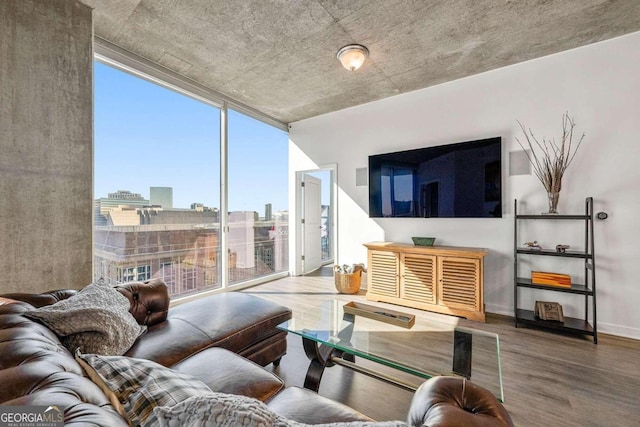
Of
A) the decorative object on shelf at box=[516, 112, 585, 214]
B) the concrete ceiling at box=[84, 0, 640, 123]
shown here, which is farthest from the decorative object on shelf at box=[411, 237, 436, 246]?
the concrete ceiling at box=[84, 0, 640, 123]

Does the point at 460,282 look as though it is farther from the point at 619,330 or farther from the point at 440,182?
the point at 619,330

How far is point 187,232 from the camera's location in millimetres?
3451

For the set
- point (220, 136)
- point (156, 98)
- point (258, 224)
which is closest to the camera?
point (156, 98)

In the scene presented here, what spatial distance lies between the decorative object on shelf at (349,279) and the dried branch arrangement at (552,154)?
96.1 inches

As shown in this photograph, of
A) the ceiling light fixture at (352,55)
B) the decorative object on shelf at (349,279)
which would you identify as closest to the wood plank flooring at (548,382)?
the decorative object on shelf at (349,279)

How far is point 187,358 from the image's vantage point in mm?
1437

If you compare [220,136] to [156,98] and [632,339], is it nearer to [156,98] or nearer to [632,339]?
[156,98]

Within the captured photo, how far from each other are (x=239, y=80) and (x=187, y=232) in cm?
203

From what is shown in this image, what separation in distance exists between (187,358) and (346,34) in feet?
9.36

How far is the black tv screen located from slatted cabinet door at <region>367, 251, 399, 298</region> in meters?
0.63

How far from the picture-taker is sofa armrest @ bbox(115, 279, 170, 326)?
176cm

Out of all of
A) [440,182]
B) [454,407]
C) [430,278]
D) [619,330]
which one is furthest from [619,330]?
[454,407]

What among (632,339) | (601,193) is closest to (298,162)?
(601,193)

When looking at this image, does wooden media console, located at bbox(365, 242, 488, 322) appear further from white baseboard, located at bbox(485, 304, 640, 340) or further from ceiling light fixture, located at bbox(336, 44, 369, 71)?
ceiling light fixture, located at bbox(336, 44, 369, 71)
